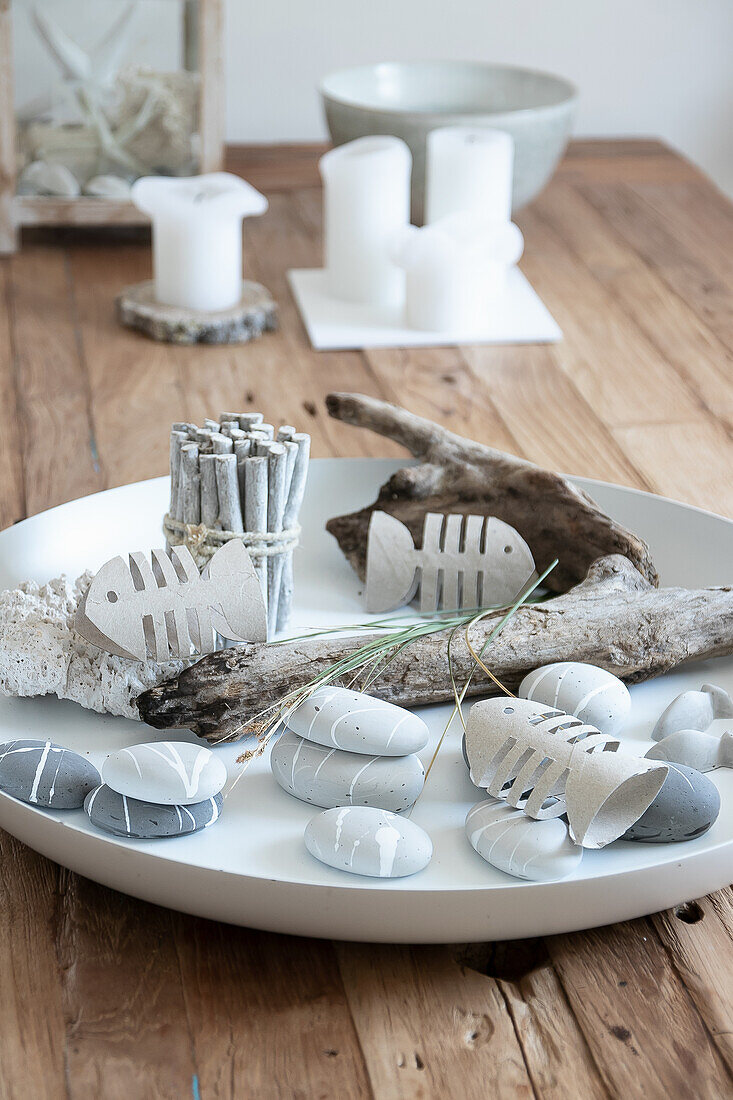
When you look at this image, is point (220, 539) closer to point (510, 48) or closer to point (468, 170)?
point (468, 170)

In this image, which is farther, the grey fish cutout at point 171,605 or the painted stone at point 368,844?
the grey fish cutout at point 171,605

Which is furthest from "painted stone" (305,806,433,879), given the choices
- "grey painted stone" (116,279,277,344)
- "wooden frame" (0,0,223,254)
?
"wooden frame" (0,0,223,254)

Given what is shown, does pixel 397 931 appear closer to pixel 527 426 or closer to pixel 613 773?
pixel 613 773

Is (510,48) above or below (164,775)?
above

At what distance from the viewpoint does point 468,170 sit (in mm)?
1333

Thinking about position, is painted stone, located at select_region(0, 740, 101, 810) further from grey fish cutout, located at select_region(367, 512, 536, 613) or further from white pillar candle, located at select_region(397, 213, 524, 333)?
white pillar candle, located at select_region(397, 213, 524, 333)

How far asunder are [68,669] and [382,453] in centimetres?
50

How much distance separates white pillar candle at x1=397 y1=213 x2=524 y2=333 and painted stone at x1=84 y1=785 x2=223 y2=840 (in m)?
0.84

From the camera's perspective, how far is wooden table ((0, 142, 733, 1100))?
49 centimetres

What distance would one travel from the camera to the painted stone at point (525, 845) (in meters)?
0.50

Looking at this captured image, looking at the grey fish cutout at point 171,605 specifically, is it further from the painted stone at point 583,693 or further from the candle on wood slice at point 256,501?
the painted stone at point 583,693

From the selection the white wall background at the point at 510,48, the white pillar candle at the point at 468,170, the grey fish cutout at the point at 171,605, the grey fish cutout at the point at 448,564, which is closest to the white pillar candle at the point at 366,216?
the white pillar candle at the point at 468,170

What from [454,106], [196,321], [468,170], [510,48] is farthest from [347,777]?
[510,48]

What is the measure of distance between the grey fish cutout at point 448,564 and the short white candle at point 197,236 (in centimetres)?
61
